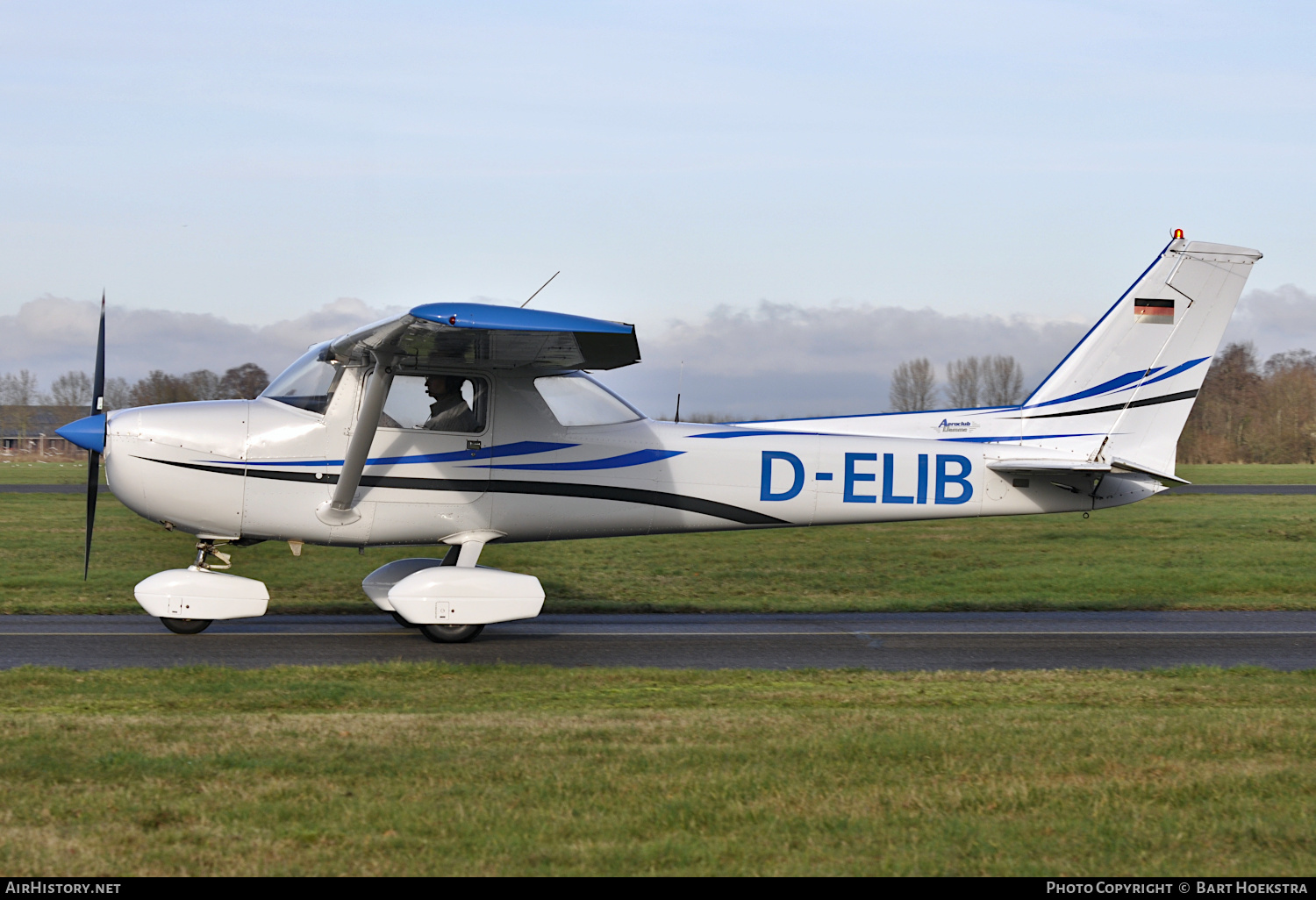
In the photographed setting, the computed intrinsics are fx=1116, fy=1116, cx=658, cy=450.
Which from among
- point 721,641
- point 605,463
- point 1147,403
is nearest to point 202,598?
point 605,463

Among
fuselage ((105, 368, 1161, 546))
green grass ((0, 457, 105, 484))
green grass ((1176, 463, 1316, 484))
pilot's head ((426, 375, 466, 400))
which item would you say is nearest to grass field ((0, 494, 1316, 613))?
fuselage ((105, 368, 1161, 546))

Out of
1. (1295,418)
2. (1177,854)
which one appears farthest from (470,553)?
(1295,418)

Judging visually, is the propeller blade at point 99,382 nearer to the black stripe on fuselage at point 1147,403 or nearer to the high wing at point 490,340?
the high wing at point 490,340

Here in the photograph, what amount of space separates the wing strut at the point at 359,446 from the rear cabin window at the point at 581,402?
155 centimetres

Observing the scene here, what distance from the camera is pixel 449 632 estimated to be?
33.3 feet

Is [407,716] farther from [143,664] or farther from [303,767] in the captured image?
[143,664]

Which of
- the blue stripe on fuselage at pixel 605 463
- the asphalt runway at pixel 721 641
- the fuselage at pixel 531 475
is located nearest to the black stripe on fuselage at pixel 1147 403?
the fuselage at pixel 531 475

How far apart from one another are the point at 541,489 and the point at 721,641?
89.1 inches

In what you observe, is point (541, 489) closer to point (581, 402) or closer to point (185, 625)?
point (581, 402)

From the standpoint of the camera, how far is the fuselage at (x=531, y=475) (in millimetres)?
9953

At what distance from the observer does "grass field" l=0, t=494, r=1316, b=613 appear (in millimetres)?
13812

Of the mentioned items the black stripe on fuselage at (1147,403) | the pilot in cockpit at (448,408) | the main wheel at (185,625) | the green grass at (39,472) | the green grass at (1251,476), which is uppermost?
the black stripe on fuselage at (1147,403)

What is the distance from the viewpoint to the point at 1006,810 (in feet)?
16.2

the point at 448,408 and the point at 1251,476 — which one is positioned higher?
the point at 448,408
